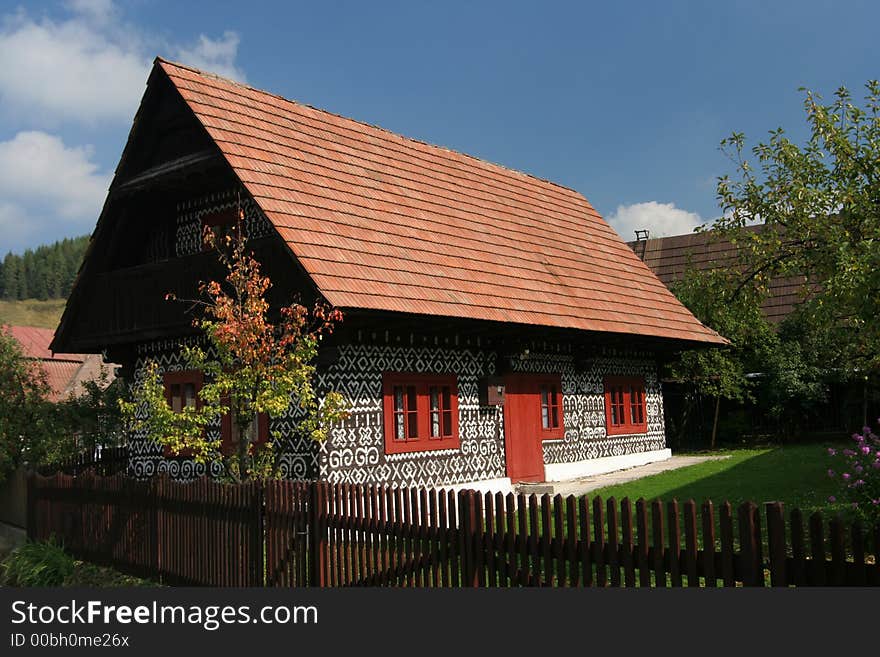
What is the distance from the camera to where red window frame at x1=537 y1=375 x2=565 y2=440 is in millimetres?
15906

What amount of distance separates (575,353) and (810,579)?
1236 cm

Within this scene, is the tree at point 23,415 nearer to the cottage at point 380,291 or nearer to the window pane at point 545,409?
the cottage at point 380,291

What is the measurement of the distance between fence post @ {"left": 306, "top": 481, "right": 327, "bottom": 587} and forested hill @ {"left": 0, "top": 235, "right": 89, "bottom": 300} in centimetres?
13156

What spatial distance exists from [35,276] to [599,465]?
432ft

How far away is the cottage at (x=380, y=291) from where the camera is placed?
476 inches

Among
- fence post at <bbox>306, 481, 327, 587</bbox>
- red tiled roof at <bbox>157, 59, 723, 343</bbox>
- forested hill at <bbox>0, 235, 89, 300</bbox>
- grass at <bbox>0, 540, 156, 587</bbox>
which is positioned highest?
forested hill at <bbox>0, 235, 89, 300</bbox>

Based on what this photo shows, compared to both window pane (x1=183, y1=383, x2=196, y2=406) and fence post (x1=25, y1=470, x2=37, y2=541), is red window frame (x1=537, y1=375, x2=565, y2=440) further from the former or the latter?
fence post (x1=25, y1=470, x2=37, y2=541)

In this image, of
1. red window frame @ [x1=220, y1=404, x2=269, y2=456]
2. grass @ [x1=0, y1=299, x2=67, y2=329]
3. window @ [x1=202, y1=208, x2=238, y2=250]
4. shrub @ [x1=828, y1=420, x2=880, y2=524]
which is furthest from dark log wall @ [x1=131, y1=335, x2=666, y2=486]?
grass @ [x1=0, y1=299, x2=67, y2=329]

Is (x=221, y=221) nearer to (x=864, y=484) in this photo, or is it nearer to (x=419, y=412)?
(x=419, y=412)

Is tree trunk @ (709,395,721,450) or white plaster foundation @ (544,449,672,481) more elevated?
tree trunk @ (709,395,721,450)

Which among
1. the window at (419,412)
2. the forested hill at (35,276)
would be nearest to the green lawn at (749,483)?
the window at (419,412)

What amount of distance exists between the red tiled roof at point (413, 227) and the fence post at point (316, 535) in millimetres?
3736

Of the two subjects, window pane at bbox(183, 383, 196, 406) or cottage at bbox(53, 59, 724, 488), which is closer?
cottage at bbox(53, 59, 724, 488)

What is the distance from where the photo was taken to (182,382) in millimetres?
14445
